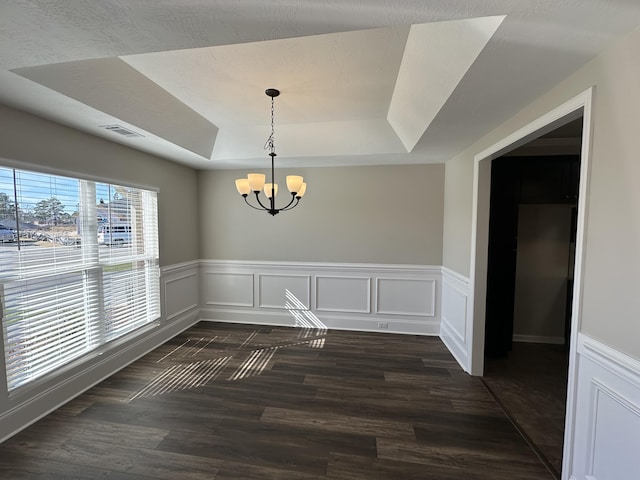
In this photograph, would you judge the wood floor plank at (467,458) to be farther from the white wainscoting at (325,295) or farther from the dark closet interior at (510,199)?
the white wainscoting at (325,295)

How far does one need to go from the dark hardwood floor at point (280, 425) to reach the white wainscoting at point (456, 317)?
0.57 ft

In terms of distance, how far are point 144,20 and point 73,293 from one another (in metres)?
2.46

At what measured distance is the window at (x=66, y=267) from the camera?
2.08 m

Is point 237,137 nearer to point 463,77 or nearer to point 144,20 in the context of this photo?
point 144,20

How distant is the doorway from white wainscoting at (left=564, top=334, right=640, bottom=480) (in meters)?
0.05

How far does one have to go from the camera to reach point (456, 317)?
3307 mm

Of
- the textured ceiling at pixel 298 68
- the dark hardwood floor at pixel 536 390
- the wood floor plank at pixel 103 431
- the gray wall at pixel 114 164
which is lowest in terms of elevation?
the wood floor plank at pixel 103 431

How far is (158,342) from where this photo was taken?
3557 millimetres

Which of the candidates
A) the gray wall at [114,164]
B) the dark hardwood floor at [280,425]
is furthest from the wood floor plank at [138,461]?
the gray wall at [114,164]

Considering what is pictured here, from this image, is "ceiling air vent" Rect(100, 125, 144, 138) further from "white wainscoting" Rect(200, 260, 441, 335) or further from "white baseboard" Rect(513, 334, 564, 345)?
"white baseboard" Rect(513, 334, 564, 345)

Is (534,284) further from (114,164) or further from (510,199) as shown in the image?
(114,164)

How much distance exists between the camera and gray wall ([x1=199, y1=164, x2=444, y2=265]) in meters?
3.87

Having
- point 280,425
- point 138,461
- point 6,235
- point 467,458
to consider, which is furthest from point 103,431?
point 467,458

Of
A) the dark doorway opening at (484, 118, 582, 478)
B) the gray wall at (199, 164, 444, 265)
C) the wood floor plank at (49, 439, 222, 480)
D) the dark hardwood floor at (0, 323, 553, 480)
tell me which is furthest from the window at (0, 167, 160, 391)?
the dark doorway opening at (484, 118, 582, 478)
